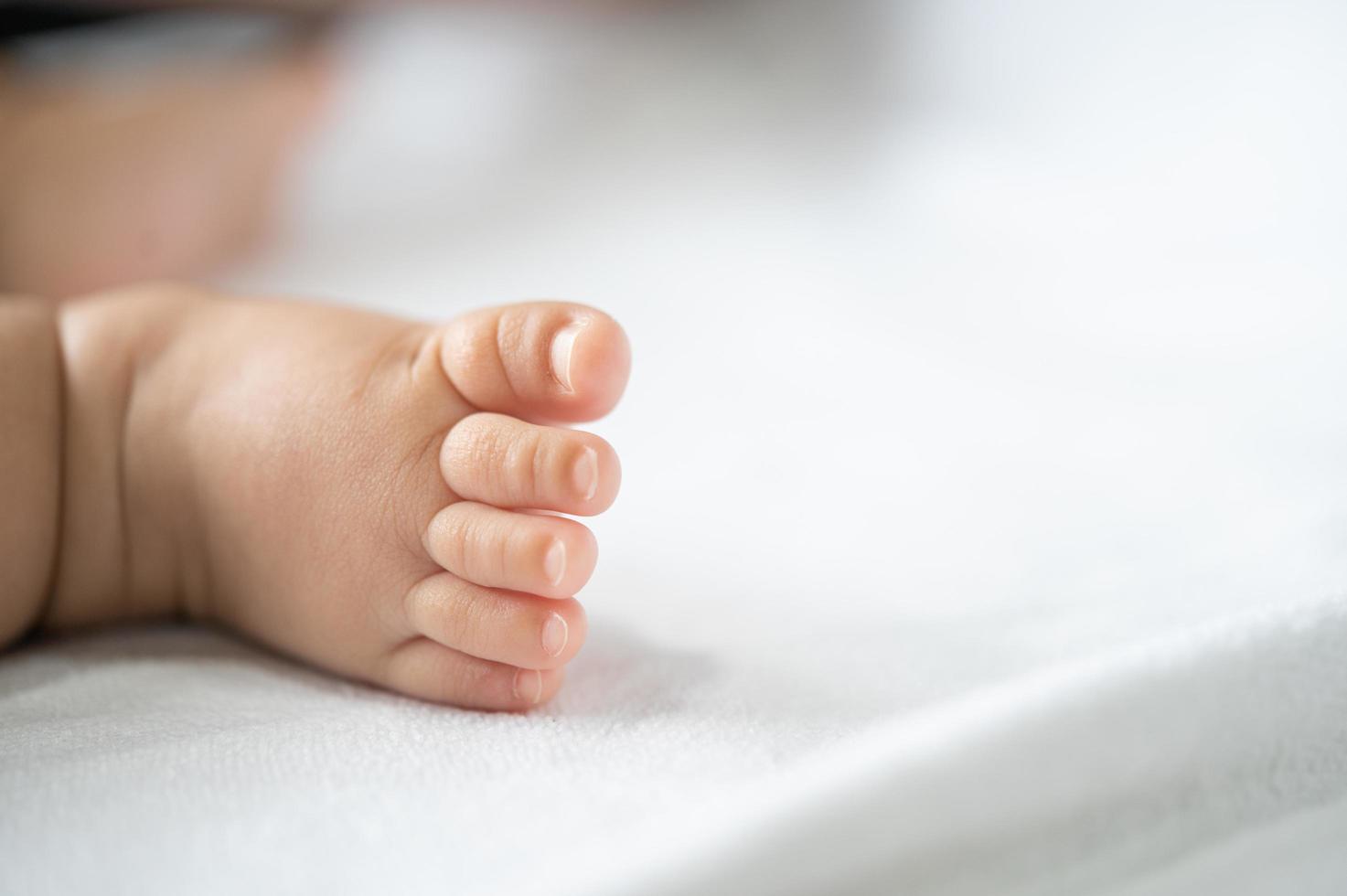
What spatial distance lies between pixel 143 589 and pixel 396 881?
329 mm

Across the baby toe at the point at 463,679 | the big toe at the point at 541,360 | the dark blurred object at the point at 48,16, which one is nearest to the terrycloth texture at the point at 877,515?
the baby toe at the point at 463,679

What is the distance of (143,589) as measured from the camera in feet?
2.02

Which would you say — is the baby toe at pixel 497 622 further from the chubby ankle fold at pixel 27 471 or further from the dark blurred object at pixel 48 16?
the dark blurred object at pixel 48 16

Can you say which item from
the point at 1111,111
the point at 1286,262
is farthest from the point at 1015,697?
the point at 1111,111

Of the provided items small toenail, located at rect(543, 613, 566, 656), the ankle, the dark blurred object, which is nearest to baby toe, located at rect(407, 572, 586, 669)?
small toenail, located at rect(543, 613, 566, 656)

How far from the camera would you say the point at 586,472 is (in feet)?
1.60

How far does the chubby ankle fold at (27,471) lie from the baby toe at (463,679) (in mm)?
203

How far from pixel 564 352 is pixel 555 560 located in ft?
0.31

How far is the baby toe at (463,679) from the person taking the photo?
1.65ft

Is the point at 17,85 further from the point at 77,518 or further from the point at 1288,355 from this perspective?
the point at 1288,355

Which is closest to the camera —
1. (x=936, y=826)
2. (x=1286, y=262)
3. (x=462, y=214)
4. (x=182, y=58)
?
(x=936, y=826)

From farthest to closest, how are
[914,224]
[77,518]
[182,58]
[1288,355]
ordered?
[182,58]
[914,224]
[1288,355]
[77,518]

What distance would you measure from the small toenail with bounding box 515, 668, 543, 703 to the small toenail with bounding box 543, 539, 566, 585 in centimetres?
5

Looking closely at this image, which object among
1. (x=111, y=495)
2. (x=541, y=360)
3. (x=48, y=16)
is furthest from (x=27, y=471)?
(x=48, y=16)
